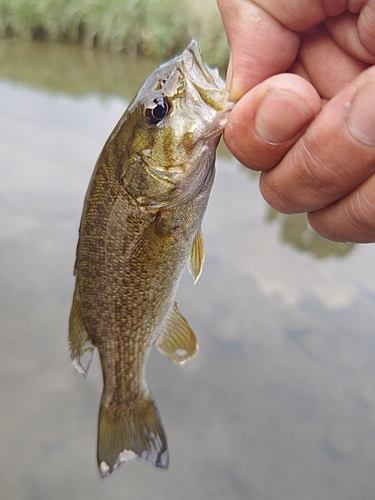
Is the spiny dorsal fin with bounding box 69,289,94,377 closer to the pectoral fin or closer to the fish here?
the fish

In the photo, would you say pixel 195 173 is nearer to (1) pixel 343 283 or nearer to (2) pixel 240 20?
(2) pixel 240 20

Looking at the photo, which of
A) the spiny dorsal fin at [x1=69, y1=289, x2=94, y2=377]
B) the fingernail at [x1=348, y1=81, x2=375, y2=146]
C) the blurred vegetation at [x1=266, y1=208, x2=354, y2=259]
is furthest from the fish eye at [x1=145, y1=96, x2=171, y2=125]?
the blurred vegetation at [x1=266, y1=208, x2=354, y2=259]

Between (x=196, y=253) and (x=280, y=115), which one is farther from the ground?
(x=280, y=115)

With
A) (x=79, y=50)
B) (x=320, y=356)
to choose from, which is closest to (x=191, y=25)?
(x=79, y=50)

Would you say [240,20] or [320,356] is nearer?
[240,20]

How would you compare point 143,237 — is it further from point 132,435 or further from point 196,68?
point 132,435

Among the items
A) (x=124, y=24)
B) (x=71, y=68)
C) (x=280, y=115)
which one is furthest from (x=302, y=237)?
(x=71, y=68)
